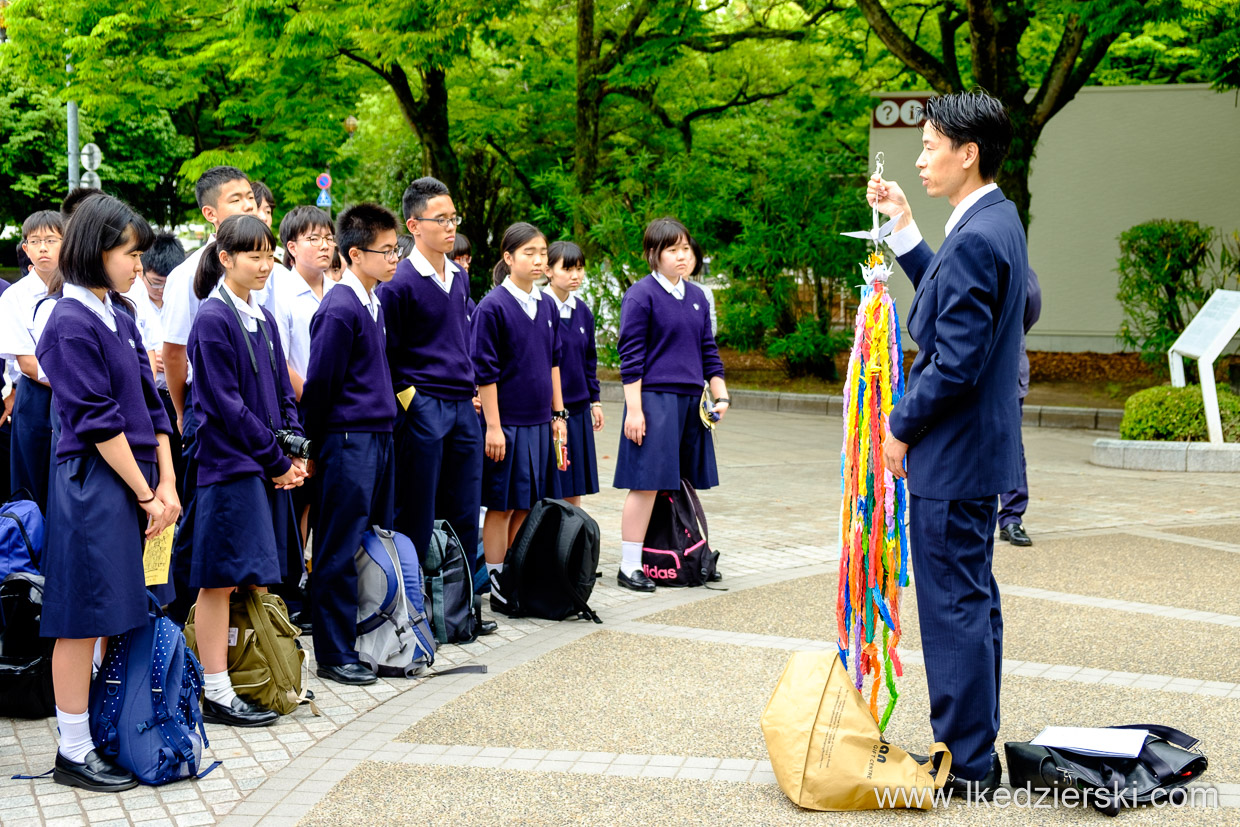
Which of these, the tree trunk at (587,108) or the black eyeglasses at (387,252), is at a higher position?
the tree trunk at (587,108)

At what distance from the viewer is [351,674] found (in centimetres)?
506

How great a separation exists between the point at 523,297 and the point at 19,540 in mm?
2662

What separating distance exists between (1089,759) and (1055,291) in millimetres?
16575

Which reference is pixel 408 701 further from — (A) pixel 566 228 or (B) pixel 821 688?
(A) pixel 566 228

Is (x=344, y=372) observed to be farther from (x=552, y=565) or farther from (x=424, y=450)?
(x=552, y=565)

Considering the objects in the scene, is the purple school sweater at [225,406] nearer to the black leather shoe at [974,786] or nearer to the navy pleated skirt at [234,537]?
the navy pleated skirt at [234,537]

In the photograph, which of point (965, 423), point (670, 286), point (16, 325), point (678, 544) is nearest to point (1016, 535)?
point (678, 544)

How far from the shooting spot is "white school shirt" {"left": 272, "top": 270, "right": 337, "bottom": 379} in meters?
5.95

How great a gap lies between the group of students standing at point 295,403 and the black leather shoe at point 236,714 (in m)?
0.01

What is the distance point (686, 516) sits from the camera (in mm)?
6832

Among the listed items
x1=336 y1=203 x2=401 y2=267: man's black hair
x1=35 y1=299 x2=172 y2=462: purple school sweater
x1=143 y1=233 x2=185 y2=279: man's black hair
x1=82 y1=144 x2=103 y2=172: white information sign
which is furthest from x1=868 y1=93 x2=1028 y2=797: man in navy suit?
x1=82 y1=144 x2=103 y2=172: white information sign

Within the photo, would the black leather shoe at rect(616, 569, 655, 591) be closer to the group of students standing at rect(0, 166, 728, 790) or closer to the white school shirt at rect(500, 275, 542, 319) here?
the group of students standing at rect(0, 166, 728, 790)

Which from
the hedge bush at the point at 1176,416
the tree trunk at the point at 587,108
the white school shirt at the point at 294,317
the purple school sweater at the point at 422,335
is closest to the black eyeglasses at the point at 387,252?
the purple school sweater at the point at 422,335

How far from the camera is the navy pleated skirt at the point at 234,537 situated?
4375mm
